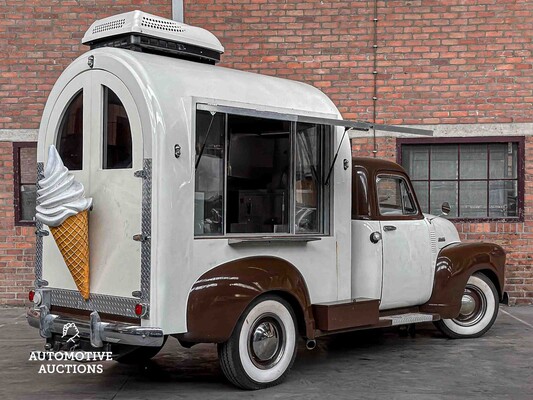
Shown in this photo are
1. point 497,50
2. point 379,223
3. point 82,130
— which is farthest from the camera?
point 497,50

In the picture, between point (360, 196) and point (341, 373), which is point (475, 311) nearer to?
point (360, 196)

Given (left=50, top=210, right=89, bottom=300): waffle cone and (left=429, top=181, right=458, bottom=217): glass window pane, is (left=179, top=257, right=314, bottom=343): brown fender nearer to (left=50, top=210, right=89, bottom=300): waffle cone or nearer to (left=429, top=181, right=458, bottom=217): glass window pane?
(left=50, top=210, right=89, bottom=300): waffle cone

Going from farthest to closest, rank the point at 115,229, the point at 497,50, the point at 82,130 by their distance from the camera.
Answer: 1. the point at 497,50
2. the point at 82,130
3. the point at 115,229

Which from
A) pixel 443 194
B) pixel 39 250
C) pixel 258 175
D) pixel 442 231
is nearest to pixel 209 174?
pixel 258 175

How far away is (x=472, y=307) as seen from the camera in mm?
8703

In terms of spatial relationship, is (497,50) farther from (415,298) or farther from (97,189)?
(97,189)

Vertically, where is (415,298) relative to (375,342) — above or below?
above

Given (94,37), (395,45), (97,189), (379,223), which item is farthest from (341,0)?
(97,189)

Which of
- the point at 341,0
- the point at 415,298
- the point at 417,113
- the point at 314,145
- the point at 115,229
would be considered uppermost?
the point at 341,0

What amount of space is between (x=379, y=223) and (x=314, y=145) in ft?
4.04

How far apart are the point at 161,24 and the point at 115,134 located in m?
1.09

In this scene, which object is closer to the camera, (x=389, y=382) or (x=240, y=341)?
(x=240, y=341)

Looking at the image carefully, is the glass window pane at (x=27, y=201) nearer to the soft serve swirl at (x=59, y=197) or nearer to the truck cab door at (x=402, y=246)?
the soft serve swirl at (x=59, y=197)

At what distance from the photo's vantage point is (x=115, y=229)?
235 inches
